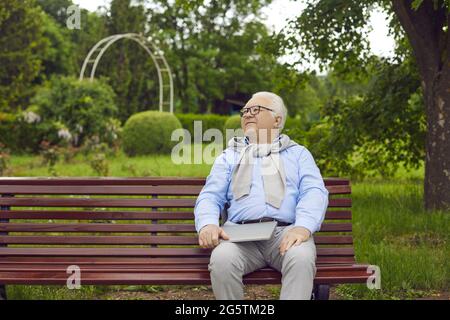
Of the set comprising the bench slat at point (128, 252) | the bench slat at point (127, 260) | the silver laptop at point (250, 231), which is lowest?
the bench slat at point (127, 260)

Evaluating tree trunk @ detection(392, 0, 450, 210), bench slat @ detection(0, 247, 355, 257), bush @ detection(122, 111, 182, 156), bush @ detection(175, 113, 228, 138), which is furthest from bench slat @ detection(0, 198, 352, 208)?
bush @ detection(175, 113, 228, 138)

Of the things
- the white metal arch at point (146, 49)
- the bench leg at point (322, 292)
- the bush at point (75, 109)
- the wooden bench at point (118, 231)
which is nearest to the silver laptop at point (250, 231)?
the wooden bench at point (118, 231)

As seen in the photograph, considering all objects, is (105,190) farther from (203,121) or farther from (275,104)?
(203,121)

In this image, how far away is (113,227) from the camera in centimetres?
436

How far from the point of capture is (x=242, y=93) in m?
44.9

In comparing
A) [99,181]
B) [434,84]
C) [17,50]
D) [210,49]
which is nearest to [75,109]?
[17,50]

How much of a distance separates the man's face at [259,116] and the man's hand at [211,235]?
0.63 meters

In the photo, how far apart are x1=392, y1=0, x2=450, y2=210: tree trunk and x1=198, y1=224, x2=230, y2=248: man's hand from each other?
3.87 m

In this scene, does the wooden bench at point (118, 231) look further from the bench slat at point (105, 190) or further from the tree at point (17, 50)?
the tree at point (17, 50)

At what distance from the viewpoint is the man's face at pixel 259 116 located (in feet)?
13.4

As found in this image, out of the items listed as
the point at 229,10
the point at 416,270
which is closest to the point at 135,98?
the point at 229,10

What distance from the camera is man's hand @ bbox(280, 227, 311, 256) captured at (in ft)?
12.0
